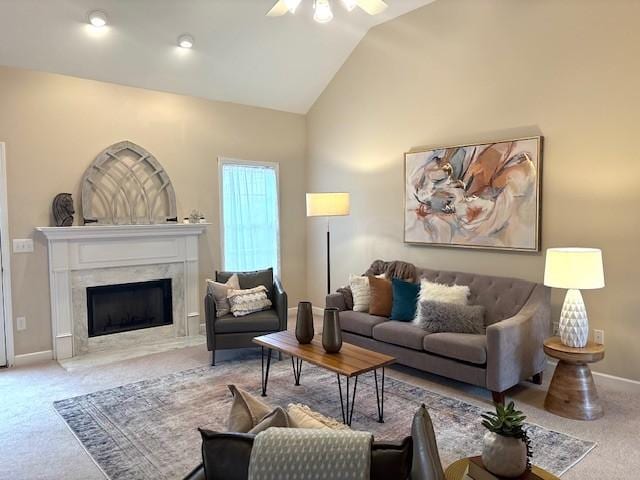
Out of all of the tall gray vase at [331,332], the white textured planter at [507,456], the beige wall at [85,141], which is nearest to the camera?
the white textured planter at [507,456]

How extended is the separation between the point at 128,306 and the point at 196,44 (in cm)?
294

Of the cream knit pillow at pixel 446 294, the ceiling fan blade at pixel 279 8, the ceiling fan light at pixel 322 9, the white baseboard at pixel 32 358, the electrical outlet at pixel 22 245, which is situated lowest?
the white baseboard at pixel 32 358

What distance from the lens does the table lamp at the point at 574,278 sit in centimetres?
313

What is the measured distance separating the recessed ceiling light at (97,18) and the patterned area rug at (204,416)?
3.22 m

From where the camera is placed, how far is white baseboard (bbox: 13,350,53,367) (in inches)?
176

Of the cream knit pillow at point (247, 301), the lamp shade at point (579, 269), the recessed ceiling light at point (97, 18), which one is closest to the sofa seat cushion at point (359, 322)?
the cream knit pillow at point (247, 301)

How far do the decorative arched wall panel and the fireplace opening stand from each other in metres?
0.74

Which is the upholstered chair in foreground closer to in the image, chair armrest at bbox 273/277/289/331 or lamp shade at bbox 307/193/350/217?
chair armrest at bbox 273/277/289/331

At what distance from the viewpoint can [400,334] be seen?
13.2 feet

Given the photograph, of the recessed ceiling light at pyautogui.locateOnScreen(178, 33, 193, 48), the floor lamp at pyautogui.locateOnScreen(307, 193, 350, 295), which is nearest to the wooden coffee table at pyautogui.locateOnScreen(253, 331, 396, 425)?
the floor lamp at pyautogui.locateOnScreen(307, 193, 350, 295)

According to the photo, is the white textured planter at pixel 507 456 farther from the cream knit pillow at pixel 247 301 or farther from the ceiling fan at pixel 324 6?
the cream knit pillow at pixel 247 301

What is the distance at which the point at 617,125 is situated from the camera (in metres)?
3.65

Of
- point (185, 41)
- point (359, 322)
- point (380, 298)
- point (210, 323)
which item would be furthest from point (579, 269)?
point (185, 41)

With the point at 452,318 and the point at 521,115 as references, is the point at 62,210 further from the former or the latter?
the point at 521,115
